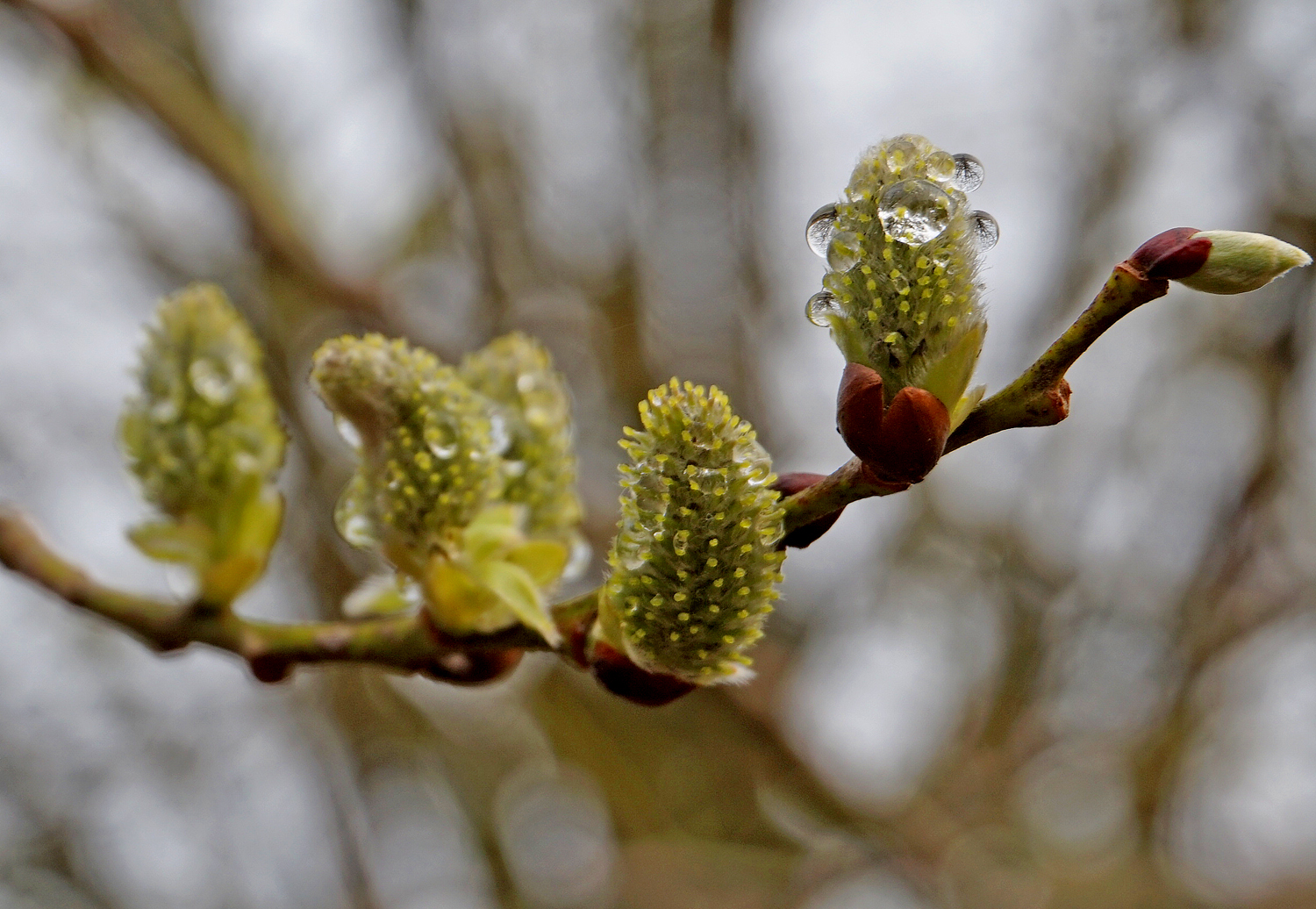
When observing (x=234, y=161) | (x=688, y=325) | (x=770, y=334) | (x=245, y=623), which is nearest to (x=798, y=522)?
(x=245, y=623)

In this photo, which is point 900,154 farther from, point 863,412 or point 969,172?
point 863,412

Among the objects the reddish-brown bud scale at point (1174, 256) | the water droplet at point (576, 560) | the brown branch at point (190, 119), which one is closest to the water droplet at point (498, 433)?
the water droplet at point (576, 560)

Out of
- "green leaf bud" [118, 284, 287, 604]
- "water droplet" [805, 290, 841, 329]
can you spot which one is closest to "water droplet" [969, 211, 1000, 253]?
"water droplet" [805, 290, 841, 329]

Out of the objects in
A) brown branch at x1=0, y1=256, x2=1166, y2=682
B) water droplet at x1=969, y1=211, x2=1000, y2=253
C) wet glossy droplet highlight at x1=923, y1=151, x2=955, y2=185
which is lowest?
Result: brown branch at x1=0, y1=256, x2=1166, y2=682

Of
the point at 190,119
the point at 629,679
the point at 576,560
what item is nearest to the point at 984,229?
the point at 629,679

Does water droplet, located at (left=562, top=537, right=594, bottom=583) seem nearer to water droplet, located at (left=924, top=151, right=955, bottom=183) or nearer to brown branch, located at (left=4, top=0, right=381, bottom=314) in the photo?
water droplet, located at (left=924, top=151, right=955, bottom=183)
